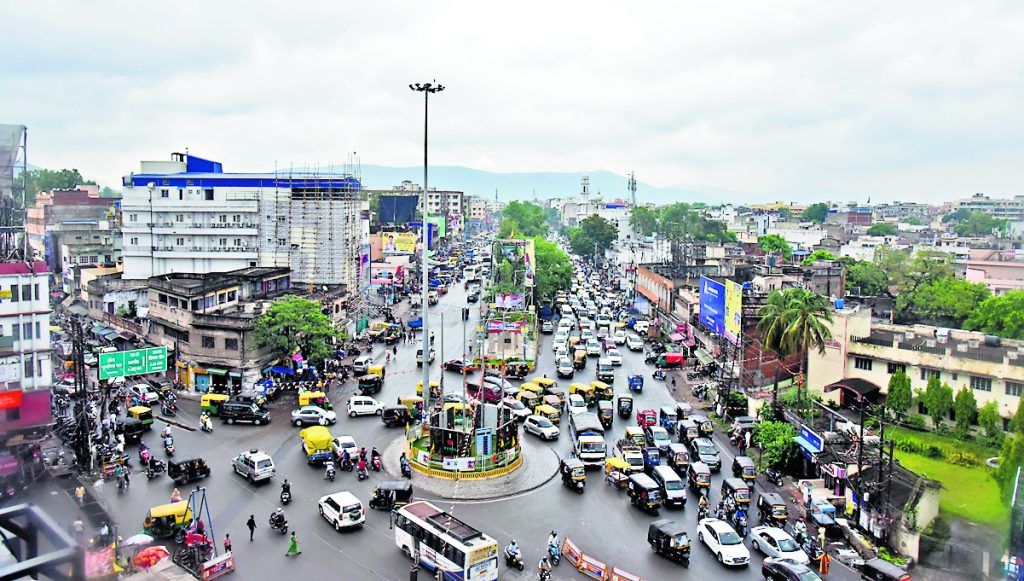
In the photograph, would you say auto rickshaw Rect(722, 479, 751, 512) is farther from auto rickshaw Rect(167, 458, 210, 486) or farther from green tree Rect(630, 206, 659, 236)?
green tree Rect(630, 206, 659, 236)

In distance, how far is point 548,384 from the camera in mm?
Answer: 41719

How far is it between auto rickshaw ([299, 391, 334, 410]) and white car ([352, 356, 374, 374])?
7.52m

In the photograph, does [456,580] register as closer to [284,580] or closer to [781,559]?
[284,580]

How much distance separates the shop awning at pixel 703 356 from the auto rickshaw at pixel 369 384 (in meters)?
20.3

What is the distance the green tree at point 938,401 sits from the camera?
106ft

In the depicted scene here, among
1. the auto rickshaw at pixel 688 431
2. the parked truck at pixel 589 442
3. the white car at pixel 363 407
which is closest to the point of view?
the parked truck at pixel 589 442

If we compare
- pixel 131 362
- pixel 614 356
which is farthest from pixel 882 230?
pixel 131 362

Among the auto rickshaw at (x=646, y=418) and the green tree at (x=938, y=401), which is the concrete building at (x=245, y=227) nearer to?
the auto rickshaw at (x=646, y=418)

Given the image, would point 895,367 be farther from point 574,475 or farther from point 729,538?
point 729,538

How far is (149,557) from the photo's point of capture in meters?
20.0

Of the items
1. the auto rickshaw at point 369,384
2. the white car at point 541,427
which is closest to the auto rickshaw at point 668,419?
the white car at point 541,427

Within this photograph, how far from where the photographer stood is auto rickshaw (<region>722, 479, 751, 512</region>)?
25.9 meters

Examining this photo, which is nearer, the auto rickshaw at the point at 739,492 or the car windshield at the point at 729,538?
the car windshield at the point at 729,538

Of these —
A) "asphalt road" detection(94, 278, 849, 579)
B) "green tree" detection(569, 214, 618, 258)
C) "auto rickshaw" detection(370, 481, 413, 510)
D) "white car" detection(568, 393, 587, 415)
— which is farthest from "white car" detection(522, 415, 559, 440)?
"green tree" detection(569, 214, 618, 258)
